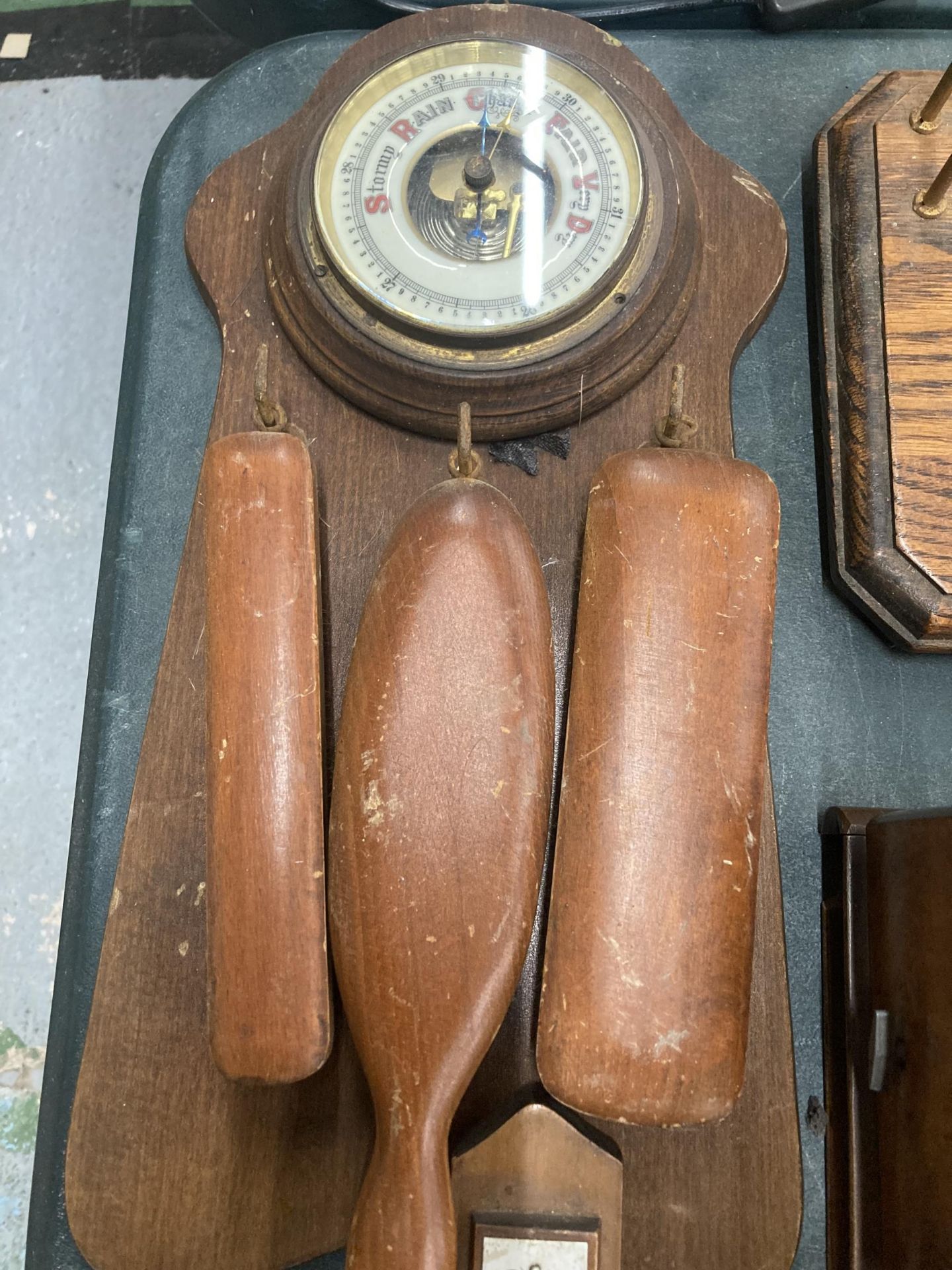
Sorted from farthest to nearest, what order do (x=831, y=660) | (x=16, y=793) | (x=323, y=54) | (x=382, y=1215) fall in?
(x=16, y=793) < (x=323, y=54) < (x=831, y=660) < (x=382, y=1215)

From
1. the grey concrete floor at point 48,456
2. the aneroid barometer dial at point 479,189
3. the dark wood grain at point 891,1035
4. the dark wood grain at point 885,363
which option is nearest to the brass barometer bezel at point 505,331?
the aneroid barometer dial at point 479,189

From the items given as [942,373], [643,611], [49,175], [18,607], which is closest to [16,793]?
[18,607]

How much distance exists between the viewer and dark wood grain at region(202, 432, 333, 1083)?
528mm

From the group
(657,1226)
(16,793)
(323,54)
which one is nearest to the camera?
(657,1226)

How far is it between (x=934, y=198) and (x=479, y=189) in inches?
12.2

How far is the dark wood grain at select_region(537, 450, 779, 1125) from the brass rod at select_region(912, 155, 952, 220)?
0.30 m

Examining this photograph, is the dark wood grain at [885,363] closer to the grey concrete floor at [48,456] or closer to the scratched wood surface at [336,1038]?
the scratched wood surface at [336,1038]

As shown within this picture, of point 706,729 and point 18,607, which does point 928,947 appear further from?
point 18,607

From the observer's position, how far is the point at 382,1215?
0.50 metres

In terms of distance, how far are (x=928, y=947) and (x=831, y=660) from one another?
0.22m

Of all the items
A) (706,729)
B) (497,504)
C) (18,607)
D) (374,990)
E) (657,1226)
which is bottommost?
(657,1226)

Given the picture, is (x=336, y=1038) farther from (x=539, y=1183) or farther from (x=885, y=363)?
(x=885, y=363)

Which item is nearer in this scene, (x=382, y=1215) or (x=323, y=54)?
(x=382, y=1215)

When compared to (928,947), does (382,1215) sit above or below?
below
